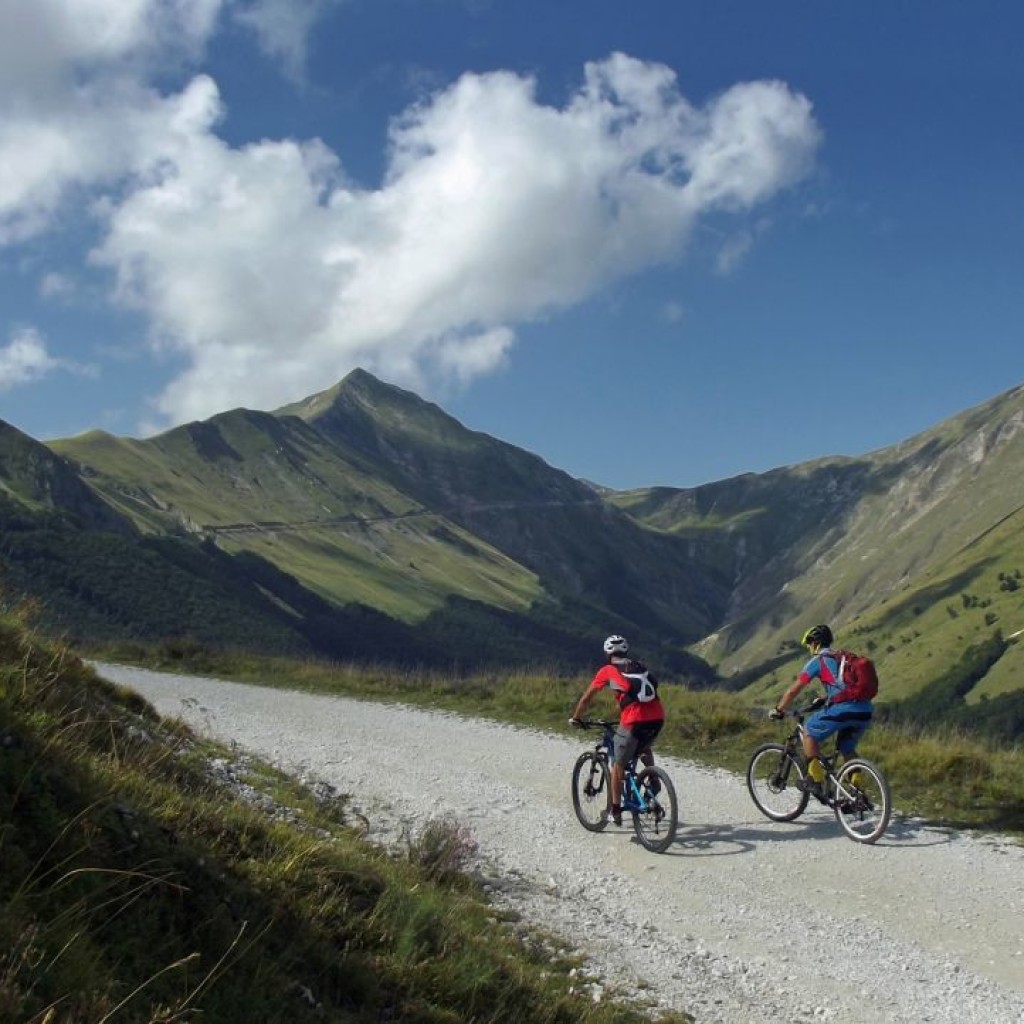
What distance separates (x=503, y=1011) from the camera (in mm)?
5543

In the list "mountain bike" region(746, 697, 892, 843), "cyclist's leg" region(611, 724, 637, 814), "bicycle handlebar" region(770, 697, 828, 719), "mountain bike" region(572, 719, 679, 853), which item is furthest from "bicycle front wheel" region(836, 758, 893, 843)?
"cyclist's leg" region(611, 724, 637, 814)

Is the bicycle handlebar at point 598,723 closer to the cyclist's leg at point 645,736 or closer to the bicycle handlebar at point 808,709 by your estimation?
the cyclist's leg at point 645,736

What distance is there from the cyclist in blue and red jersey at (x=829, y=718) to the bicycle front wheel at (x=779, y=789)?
281mm

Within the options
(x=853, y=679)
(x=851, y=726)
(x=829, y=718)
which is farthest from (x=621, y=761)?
(x=853, y=679)

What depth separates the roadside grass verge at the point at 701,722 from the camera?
13.0m

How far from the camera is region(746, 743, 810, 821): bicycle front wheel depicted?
1224 centimetres

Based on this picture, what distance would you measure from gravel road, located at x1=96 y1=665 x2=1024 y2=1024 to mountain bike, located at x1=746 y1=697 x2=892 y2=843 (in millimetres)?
Result: 250

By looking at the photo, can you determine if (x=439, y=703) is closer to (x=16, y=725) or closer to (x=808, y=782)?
(x=808, y=782)

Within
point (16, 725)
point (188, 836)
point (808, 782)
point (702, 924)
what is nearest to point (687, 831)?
point (808, 782)

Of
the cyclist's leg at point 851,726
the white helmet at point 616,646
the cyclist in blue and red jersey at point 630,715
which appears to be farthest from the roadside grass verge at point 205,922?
the cyclist's leg at point 851,726

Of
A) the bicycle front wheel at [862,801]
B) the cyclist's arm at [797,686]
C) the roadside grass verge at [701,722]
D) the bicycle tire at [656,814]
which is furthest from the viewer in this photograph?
the roadside grass verge at [701,722]

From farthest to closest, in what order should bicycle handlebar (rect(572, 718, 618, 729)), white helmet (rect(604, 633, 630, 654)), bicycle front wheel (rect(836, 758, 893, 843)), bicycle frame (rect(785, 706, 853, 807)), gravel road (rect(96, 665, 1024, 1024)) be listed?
bicycle handlebar (rect(572, 718, 618, 729))
white helmet (rect(604, 633, 630, 654))
bicycle frame (rect(785, 706, 853, 807))
bicycle front wheel (rect(836, 758, 893, 843))
gravel road (rect(96, 665, 1024, 1024))

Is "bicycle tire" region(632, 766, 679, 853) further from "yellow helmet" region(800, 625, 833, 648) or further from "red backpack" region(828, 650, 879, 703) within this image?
"yellow helmet" region(800, 625, 833, 648)

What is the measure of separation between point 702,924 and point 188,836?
196 inches
